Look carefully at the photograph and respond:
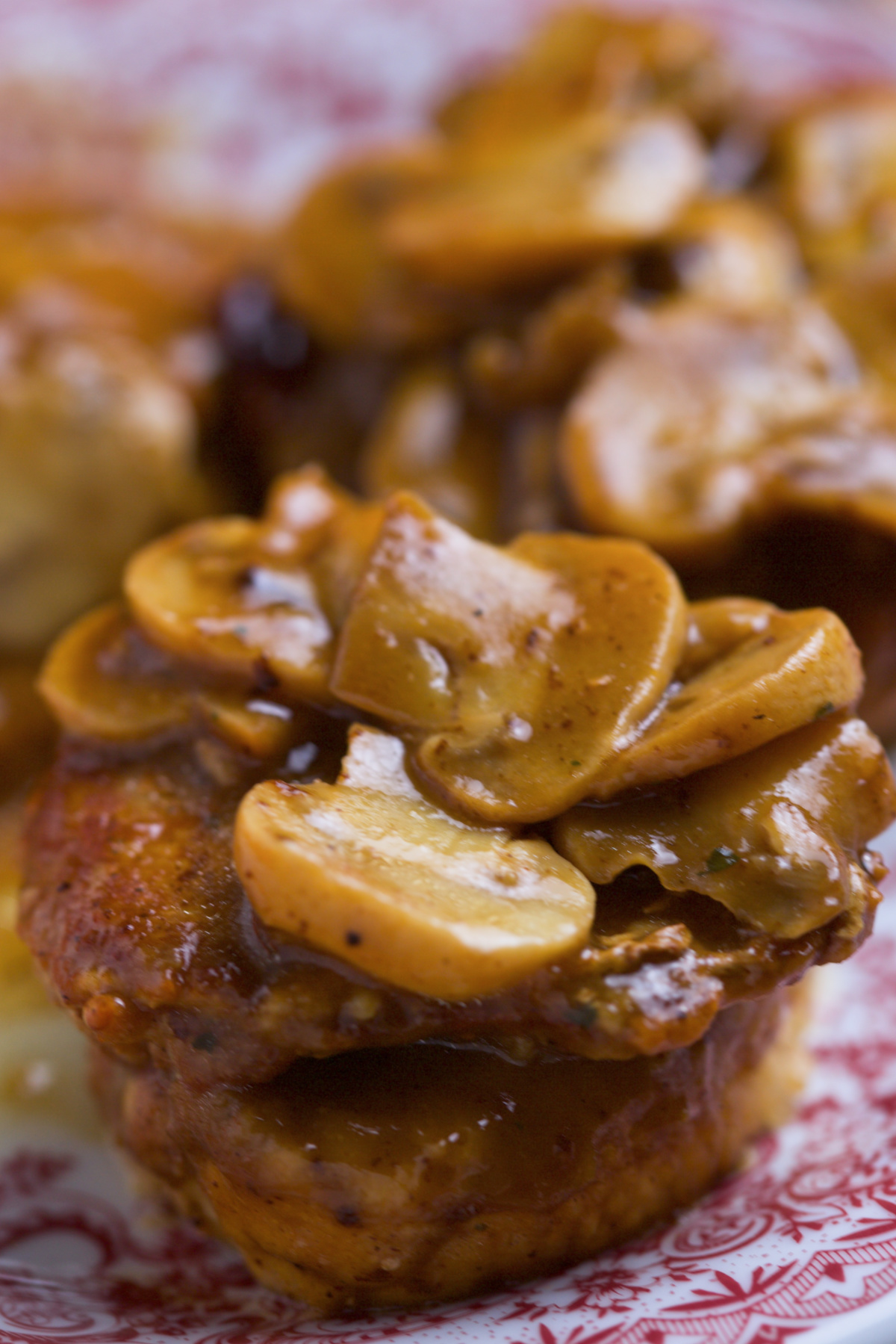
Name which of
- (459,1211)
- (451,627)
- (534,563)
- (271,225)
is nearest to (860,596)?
(534,563)

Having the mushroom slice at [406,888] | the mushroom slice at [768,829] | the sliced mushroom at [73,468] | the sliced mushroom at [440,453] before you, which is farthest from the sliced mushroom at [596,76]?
the mushroom slice at [406,888]

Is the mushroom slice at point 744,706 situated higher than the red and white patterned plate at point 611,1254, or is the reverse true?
the mushroom slice at point 744,706

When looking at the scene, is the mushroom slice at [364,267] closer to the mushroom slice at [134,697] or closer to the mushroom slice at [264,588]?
the mushroom slice at [264,588]

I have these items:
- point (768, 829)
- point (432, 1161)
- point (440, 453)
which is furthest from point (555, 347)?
point (432, 1161)

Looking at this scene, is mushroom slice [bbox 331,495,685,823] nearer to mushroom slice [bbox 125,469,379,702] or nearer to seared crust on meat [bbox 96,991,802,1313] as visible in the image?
mushroom slice [bbox 125,469,379,702]

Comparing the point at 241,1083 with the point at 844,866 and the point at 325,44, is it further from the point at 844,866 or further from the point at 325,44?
the point at 325,44
